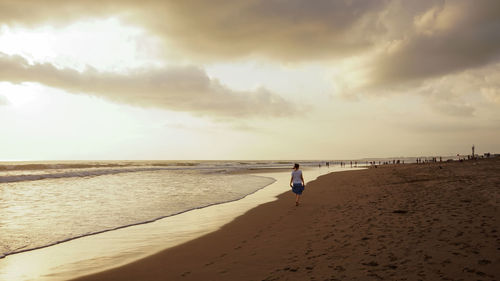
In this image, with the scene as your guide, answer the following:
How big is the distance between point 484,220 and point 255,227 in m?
7.81

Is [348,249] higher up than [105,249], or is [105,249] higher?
[348,249]

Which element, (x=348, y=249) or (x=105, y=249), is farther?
(x=105, y=249)

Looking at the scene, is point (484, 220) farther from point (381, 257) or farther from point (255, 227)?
point (255, 227)

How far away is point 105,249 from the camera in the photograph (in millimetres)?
9141

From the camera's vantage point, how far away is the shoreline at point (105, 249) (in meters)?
7.28

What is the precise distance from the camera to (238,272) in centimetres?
656

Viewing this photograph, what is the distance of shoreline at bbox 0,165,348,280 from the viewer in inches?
287

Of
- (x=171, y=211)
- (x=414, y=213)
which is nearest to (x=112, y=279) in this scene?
(x=171, y=211)

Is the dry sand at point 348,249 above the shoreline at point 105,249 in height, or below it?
above

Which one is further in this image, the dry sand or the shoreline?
the shoreline

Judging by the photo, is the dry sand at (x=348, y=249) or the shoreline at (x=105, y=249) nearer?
the dry sand at (x=348, y=249)

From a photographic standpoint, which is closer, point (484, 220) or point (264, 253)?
point (264, 253)

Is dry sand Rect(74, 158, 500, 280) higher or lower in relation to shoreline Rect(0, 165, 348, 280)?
higher

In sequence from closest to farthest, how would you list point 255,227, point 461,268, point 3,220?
point 461,268 → point 255,227 → point 3,220
